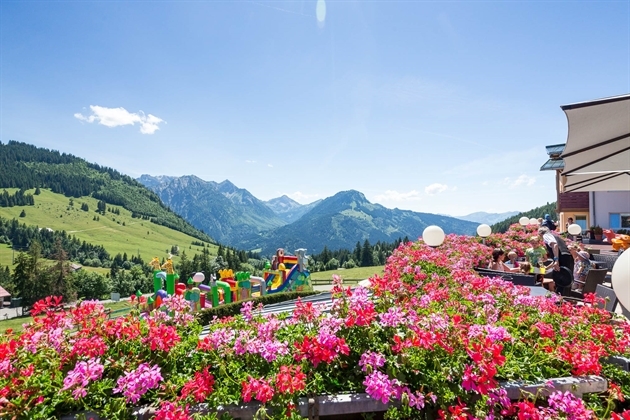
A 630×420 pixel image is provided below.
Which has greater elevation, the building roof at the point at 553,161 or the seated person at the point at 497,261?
the building roof at the point at 553,161

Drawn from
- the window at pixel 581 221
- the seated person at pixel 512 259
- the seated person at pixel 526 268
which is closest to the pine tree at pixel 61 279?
the seated person at pixel 512 259

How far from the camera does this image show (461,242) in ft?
33.8

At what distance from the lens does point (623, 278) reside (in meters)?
2.79

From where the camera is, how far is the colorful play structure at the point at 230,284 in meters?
15.3

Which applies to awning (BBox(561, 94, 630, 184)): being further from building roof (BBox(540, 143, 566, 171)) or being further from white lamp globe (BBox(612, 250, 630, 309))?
building roof (BBox(540, 143, 566, 171))

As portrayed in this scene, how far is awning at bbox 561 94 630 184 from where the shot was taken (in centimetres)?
371

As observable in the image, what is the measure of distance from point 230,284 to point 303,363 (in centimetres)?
Result: 1621

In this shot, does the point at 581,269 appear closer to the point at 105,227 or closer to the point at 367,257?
the point at 367,257

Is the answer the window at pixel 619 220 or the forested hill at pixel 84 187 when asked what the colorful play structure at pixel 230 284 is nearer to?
the window at pixel 619 220

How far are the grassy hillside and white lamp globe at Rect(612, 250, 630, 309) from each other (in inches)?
4954

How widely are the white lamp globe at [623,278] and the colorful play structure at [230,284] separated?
13909 mm

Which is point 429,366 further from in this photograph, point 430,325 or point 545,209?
point 545,209

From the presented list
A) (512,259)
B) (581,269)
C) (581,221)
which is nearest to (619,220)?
(581,221)

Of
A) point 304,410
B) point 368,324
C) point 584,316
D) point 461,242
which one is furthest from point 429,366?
point 461,242
